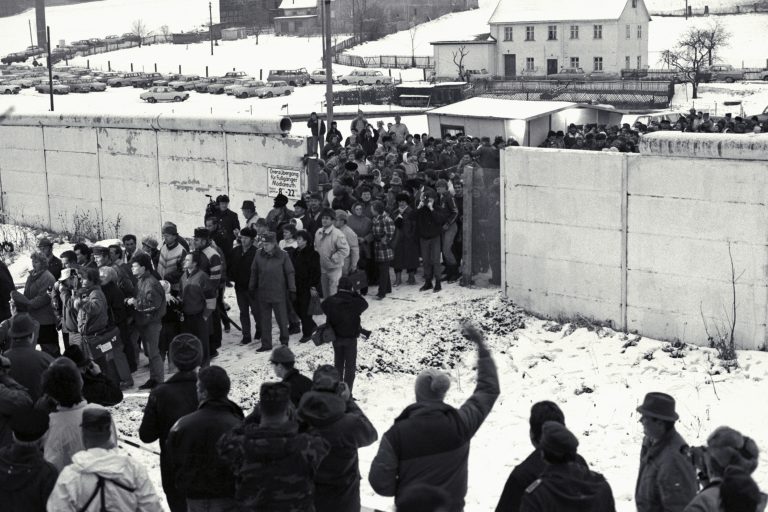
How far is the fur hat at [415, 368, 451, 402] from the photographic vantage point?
22.3 feet

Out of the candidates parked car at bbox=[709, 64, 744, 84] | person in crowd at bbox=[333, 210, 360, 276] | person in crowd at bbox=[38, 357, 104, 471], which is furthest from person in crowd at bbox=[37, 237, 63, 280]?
parked car at bbox=[709, 64, 744, 84]

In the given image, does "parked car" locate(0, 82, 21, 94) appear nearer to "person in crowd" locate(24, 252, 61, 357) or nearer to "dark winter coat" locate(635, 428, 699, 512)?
"person in crowd" locate(24, 252, 61, 357)

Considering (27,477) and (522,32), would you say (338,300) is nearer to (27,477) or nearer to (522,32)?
(27,477)

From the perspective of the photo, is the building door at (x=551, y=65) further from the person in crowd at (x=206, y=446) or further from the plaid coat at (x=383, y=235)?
the person in crowd at (x=206, y=446)

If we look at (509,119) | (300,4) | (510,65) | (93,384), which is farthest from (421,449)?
(300,4)

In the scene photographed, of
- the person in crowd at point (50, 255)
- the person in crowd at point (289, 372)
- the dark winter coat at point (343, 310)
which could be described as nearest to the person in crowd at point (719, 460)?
the person in crowd at point (289, 372)

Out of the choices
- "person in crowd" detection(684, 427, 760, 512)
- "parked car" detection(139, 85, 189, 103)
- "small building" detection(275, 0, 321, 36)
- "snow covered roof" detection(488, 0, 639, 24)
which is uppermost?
"small building" detection(275, 0, 321, 36)

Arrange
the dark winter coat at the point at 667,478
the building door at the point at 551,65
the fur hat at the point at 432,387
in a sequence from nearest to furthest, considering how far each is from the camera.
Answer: the dark winter coat at the point at 667,478
the fur hat at the point at 432,387
the building door at the point at 551,65

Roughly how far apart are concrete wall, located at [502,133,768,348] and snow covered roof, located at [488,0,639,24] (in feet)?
243

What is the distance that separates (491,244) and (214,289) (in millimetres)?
4402

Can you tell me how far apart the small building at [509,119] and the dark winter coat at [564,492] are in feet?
71.9

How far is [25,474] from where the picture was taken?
21.7 feet

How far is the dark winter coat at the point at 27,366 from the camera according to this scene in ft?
30.7

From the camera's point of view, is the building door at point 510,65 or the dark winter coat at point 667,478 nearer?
the dark winter coat at point 667,478
